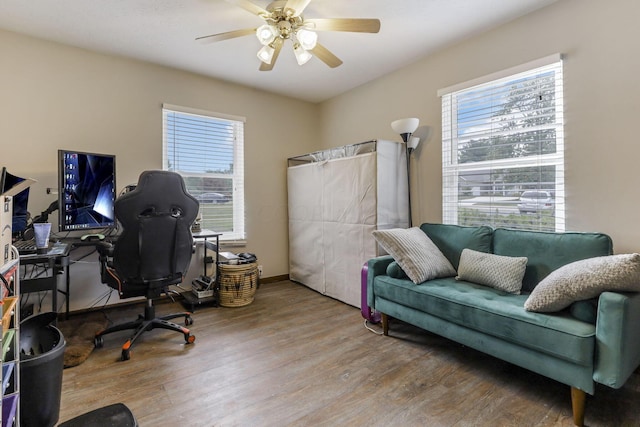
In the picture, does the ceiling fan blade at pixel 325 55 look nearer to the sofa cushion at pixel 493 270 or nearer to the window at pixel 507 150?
the window at pixel 507 150

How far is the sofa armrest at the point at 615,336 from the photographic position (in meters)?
1.41

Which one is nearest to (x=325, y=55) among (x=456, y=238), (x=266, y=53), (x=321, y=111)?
(x=266, y=53)

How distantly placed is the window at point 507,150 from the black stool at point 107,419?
2.80 meters

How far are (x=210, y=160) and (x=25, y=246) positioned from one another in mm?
1903

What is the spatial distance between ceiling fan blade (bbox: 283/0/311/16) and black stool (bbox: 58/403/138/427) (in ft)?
7.78

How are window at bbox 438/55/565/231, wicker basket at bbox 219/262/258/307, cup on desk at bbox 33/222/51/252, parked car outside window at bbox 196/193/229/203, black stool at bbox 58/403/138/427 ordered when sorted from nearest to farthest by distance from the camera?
black stool at bbox 58/403/138/427 < cup on desk at bbox 33/222/51/252 < window at bbox 438/55/565/231 < wicker basket at bbox 219/262/258/307 < parked car outside window at bbox 196/193/229/203

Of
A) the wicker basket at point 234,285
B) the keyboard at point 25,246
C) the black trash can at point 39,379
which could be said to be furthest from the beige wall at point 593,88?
the keyboard at point 25,246

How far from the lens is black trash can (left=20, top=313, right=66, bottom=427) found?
4.33 feet

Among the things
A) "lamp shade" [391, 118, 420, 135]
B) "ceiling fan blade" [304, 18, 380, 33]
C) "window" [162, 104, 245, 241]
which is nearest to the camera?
"ceiling fan blade" [304, 18, 380, 33]

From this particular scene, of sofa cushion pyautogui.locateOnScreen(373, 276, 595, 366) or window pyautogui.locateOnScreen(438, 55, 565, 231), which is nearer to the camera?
sofa cushion pyautogui.locateOnScreen(373, 276, 595, 366)

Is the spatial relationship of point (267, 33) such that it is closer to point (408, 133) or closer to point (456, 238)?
point (408, 133)

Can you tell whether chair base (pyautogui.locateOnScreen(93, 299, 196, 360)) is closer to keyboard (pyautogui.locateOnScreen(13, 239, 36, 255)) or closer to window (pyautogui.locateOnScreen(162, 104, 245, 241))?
keyboard (pyautogui.locateOnScreen(13, 239, 36, 255))

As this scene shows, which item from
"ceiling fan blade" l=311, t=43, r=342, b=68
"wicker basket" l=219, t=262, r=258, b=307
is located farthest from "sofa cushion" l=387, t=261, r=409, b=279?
"ceiling fan blade" l=311, t=43, r=342, b=68

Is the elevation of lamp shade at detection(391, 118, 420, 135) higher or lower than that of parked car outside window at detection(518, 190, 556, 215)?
→ higher
